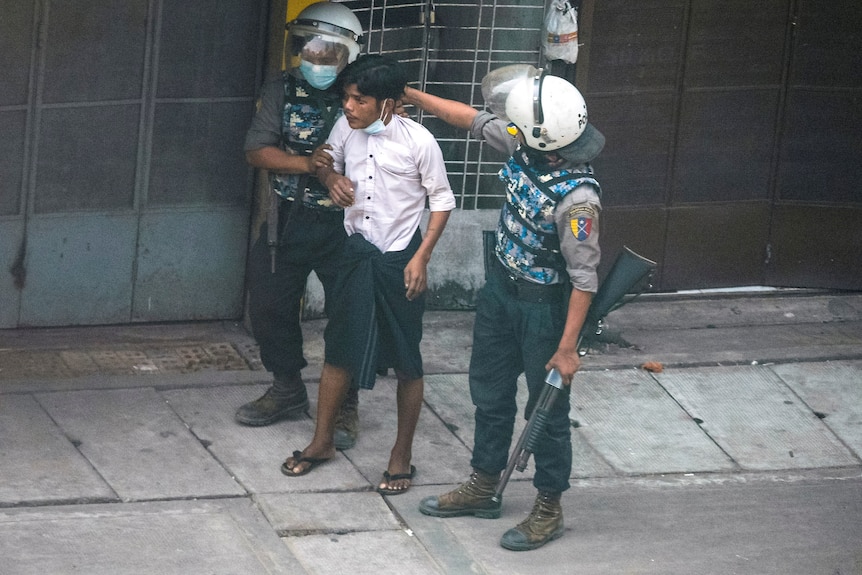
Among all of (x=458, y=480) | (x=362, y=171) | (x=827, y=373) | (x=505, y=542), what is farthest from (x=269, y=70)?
(x=827, y=373)

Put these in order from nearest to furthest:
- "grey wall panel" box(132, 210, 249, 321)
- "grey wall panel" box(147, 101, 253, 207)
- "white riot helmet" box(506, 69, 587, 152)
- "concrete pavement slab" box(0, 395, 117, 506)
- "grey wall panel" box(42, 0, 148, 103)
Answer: "white riot helmet" box(506, 69, 587, 152), "concrete pavement slab" box(0, 395, 117, 506), "grey wall panel" box(42, 0, 148, 103), "grey wall panel" box(147, 101, 253, 207), "grey wall panel" box(132, 210, 249, 321)

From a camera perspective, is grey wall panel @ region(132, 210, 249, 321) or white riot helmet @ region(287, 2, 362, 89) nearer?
white riot helmet @ region(287, 2, 362, 89)

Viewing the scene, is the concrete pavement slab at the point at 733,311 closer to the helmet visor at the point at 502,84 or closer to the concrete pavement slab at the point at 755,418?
the concrete pavement slab at the point at 755,418

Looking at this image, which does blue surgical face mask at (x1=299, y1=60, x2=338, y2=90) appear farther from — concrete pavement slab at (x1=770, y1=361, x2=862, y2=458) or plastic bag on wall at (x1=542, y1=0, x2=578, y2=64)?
concrete pavement slab at (x1=770, y1=361, x2=862, y2=458)

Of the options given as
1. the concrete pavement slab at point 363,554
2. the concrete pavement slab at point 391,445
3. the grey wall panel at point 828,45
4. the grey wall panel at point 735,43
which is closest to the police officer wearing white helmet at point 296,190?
the concrete pavement slab at point 391,445

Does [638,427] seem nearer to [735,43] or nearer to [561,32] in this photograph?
[561,32]

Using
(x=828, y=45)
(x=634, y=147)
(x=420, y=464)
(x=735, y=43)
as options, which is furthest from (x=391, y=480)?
(x=828, y=45)

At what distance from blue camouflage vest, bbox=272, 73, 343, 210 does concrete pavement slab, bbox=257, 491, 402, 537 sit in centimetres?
124

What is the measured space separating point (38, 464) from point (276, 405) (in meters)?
1.12

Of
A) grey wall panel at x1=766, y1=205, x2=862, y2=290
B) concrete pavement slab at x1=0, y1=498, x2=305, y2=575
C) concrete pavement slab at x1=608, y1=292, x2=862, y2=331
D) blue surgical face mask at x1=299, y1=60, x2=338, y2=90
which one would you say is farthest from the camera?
grey wall panel at x1=766, y1=205, x2=862, y2=290

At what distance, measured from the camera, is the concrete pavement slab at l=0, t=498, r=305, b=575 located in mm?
5262

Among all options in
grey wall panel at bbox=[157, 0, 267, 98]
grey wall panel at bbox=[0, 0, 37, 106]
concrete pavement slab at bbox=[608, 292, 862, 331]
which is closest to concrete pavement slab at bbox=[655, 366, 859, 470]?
concrete pavement slab at bbox=[608, 292, 862, 331]

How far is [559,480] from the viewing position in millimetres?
5812

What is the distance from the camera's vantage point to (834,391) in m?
7.55
